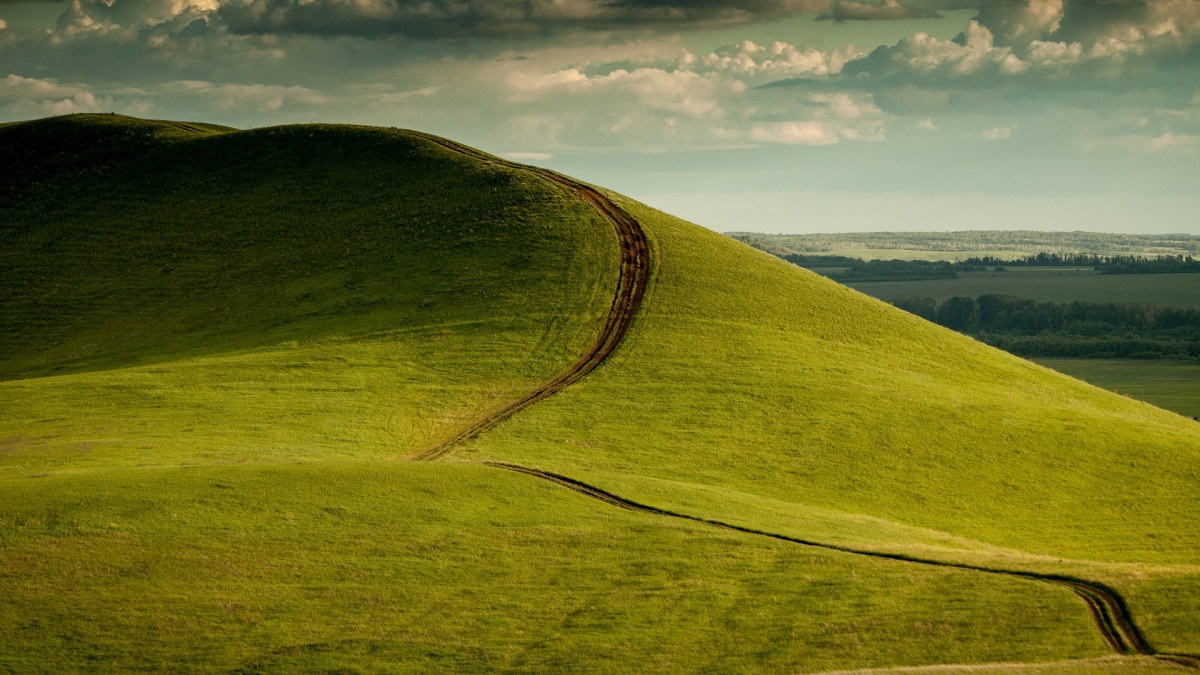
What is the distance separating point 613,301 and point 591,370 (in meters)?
10.2

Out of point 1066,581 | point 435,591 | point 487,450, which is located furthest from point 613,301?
point 1066,581

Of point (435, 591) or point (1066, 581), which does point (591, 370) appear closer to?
point (435, 591)

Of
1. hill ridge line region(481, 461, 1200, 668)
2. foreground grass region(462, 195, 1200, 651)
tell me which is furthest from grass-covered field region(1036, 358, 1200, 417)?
hill ridge line region(481, 461, 1200, 668)

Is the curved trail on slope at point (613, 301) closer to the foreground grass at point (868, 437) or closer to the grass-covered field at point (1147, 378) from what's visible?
the foreground grass at point (868, 437)

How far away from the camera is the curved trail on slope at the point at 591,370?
89.0 feet

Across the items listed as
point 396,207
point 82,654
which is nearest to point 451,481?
point 82,654

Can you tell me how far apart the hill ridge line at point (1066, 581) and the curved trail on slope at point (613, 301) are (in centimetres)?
790

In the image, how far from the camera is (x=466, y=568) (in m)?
29.8

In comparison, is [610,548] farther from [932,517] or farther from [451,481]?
[932,517]

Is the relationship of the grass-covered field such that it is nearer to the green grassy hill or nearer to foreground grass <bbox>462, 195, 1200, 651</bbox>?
foreground grass <bbox>462, 195, 1200, 651</bbox>

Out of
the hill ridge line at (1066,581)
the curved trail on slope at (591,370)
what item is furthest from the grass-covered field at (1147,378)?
the hill ridge line at (1066,581)

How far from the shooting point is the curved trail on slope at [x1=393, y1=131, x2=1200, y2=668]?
27.1 m

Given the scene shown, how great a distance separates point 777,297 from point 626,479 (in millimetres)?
31015

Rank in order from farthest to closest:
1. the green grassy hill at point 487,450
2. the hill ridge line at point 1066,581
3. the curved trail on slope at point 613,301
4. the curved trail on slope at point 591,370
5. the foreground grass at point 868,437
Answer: the curved trail on slope at point 613,301 < the foreground grass at point 868,437 < the curved trail on slope at point 591,370 < the green grassy hill at point 487,450 < the hill ridge line at point 1066,581
